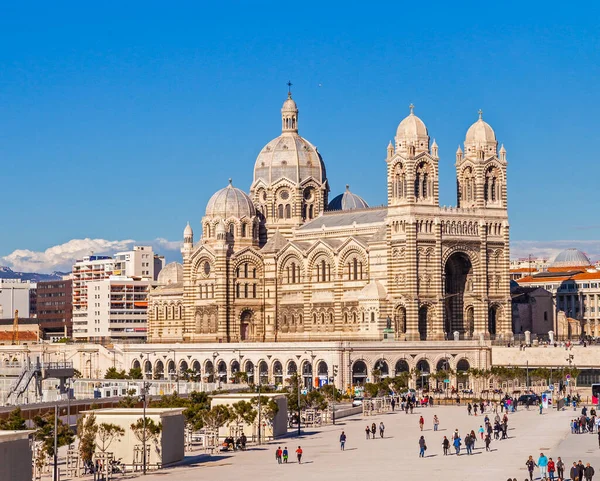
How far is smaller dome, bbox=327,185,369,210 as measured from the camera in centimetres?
15788

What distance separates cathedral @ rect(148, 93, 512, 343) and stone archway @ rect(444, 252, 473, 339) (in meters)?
0.09

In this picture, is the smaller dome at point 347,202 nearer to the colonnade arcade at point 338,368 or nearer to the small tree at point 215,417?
the colonnade arcade at point 338,368

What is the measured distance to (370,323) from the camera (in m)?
132

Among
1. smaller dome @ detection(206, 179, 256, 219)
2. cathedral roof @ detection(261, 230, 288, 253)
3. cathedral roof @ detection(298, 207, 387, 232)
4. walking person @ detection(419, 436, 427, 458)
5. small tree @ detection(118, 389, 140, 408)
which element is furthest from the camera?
smaller dome @ detection(206, 179, 256, 219)

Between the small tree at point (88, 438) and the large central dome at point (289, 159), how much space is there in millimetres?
85265

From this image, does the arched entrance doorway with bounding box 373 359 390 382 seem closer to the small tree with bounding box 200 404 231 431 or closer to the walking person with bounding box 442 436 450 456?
the small tree with bounding box 200 404 231 431

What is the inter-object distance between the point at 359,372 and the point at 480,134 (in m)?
26.8

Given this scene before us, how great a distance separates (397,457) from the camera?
75125 millimetres

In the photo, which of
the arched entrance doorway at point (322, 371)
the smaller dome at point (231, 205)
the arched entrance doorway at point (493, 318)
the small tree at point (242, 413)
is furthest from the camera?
the smaller dome at point (231, 205)

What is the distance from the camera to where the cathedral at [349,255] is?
132 meters

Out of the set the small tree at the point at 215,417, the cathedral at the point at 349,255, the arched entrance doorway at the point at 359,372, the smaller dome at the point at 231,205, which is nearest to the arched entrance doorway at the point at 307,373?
the arched entrance doorway at the point at 359,372

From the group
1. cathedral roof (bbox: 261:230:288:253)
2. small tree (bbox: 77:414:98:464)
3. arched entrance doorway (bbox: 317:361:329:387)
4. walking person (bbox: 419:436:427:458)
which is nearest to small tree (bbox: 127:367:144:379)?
→ cathedral roof (bbox: 261:230:288:253)

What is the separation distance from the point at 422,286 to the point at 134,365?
1435 inches

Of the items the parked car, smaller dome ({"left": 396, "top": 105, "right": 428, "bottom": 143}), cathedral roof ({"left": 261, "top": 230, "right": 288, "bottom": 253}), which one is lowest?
the parked car
